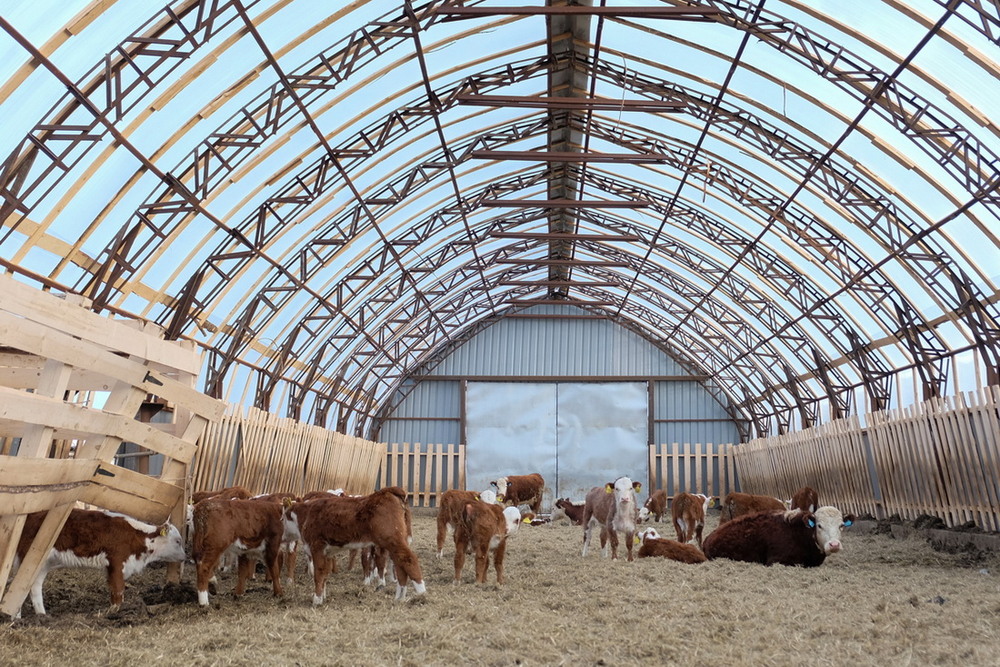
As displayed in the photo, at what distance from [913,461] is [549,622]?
12411 mm

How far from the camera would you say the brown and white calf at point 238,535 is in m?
8.64

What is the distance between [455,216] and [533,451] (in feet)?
37.6

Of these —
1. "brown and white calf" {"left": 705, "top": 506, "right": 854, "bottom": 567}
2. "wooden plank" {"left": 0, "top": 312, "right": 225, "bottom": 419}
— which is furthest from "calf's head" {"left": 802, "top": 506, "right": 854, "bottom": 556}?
"wooden plank" {"left": 0, "top": 312, "right": 225, "bottom": 419}

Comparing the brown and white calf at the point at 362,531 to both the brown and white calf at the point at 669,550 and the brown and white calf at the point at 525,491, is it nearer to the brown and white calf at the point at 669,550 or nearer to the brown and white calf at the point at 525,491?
the brown and white calf at the point at 669,550

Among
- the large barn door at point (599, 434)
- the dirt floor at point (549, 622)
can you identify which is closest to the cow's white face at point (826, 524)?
the dirt floor at point (549, 622)

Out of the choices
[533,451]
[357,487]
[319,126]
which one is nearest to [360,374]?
[357,487]

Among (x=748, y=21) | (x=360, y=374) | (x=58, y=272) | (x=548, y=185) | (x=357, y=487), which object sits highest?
(x=548, y=185)

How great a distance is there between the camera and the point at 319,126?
15125mm

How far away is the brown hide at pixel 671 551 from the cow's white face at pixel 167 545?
684 centimetres

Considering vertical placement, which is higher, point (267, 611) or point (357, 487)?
point (357, 487)

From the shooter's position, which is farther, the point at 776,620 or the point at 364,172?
the point at 364,172

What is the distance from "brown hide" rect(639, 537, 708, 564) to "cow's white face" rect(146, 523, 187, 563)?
6.84m

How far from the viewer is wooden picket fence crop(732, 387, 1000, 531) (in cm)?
1506

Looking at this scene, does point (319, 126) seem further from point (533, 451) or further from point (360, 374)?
point (533, 451)
